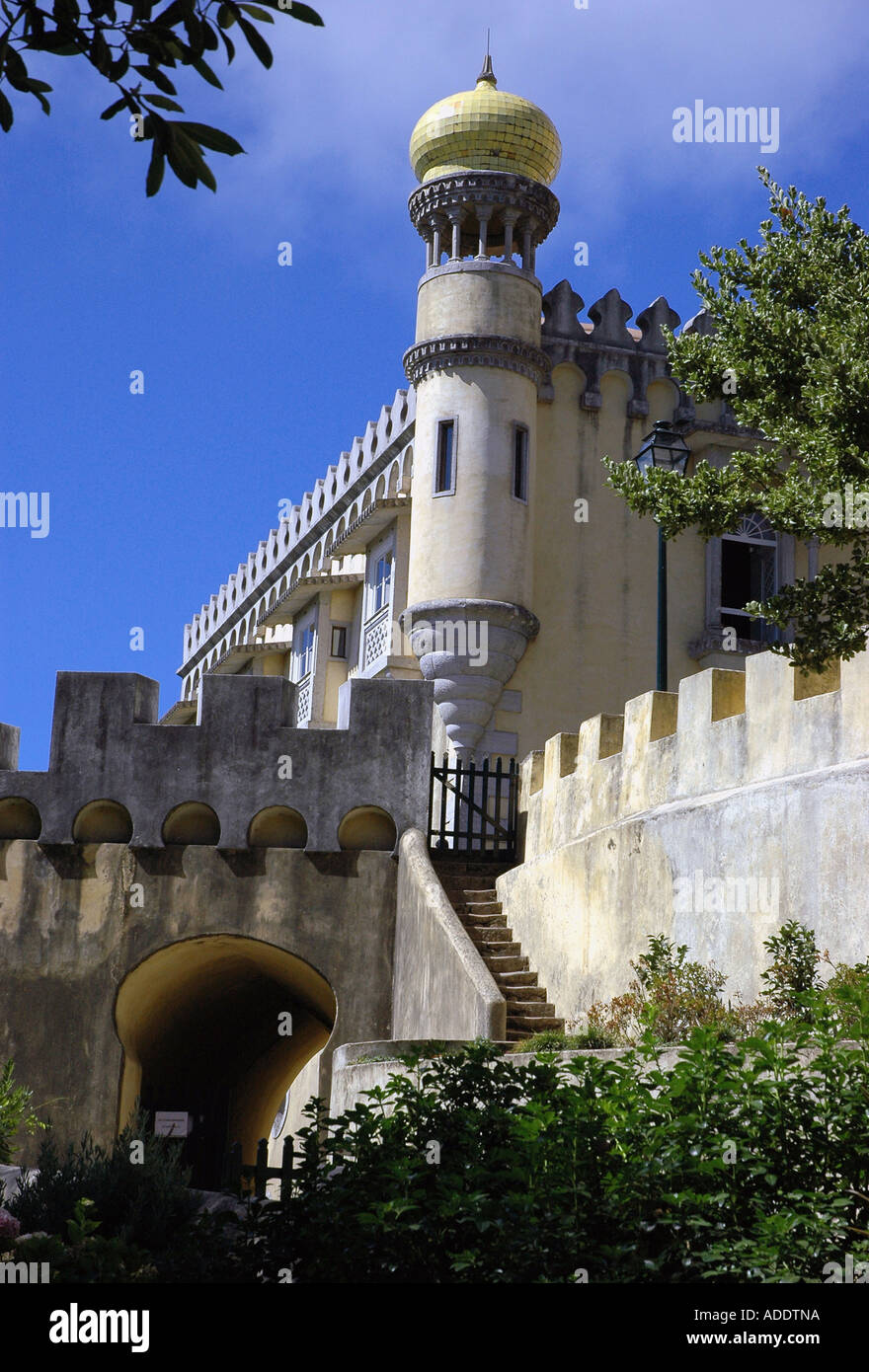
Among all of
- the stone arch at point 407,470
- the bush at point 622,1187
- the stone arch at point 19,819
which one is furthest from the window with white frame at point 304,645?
the bush at point 622,1187

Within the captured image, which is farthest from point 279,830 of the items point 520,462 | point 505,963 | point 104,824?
point 520,462

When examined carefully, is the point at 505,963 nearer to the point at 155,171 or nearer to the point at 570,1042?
the point at 570,1042

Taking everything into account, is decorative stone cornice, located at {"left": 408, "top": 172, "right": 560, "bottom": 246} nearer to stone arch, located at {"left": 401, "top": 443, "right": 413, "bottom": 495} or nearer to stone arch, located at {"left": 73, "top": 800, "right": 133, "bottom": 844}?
stone arch, located at {"left": 401, "top": 443, "right": 413, "bottom": 495}

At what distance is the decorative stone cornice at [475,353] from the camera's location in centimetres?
2747

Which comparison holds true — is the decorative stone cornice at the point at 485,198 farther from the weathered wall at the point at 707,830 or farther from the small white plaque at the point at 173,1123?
the small white plaque at the point at 173,1123

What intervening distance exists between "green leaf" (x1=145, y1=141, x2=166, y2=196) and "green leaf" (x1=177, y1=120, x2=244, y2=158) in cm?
12

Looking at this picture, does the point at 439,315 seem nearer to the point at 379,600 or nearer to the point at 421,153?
the point at 421,153

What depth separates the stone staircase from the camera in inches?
706

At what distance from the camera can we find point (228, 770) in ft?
72.0

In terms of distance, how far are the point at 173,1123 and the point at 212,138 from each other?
22321 mm

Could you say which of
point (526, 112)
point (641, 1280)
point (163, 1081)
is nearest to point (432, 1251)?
point (641, 1280)

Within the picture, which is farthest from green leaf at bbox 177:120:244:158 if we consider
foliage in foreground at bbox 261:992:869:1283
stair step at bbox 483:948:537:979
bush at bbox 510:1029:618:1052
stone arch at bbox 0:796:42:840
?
stone arch at bbox 0:796:42:840

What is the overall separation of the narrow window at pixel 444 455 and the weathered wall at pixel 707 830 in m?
8.55

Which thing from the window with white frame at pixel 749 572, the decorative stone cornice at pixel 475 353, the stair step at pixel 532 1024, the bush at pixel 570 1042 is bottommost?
the bush at pixel 570 1042
